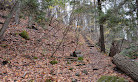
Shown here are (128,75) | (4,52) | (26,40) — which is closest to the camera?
(128,75)

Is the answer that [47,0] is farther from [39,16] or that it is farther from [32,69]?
[32,69]

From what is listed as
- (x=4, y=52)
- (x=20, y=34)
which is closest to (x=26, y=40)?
(x=20, y=34)

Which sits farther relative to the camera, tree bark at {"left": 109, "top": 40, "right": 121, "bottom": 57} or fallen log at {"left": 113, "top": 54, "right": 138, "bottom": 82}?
tree bark at {"left": 109, "top": 40, "right": 121, "bottom": 57}

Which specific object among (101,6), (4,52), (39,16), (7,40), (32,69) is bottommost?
(32,69)

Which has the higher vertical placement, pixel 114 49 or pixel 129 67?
pixel 129 67

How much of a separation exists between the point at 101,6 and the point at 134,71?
7670mm

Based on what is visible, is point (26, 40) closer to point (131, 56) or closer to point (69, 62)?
point (69, 62)

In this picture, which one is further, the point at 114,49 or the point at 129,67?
the point at 114,49

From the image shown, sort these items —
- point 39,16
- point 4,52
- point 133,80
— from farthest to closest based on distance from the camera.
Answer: point 39,16
point 4,52
point 133,80

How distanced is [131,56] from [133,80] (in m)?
1.56

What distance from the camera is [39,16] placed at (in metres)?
7.77

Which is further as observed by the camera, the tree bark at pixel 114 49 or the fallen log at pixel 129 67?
the tree bark at pixel 114 49

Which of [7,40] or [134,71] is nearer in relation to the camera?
[134,71]

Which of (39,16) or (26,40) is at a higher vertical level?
(39,16)
